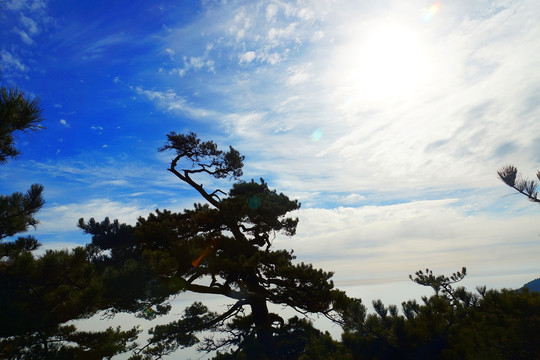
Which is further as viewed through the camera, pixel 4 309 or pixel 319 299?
pixel 319 299

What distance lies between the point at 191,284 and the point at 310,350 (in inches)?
205

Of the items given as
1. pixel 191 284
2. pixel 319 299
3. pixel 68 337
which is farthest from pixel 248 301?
pixel 68 337

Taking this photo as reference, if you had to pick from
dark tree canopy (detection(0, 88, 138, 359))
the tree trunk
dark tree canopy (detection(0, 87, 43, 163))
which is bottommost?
the tree trunk

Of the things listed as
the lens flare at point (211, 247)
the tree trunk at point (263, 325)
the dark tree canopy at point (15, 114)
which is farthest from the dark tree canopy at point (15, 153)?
the tree trunk at point (263, 325)

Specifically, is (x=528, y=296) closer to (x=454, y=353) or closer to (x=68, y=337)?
(x=454, y=353)

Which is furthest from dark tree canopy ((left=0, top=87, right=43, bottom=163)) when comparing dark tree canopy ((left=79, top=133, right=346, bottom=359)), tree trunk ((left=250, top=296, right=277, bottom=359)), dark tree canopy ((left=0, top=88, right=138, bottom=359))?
tree trunk ((left=250, top=296, right=277, bottom=359))

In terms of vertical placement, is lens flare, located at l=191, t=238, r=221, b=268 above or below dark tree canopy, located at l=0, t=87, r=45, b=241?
below

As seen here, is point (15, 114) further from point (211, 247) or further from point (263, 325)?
point (263, 325)

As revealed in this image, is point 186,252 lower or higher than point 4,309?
higher

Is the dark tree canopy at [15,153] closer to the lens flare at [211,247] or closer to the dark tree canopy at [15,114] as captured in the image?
the dark tree canopy at [15,114]

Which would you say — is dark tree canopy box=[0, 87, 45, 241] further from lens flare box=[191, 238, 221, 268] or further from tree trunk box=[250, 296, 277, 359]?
tree trunk box=[250, 296, 277, 359]

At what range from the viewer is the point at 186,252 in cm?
934

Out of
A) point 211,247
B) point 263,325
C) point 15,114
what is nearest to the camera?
point 15,114

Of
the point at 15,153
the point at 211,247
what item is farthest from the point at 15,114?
the point at 211,247
